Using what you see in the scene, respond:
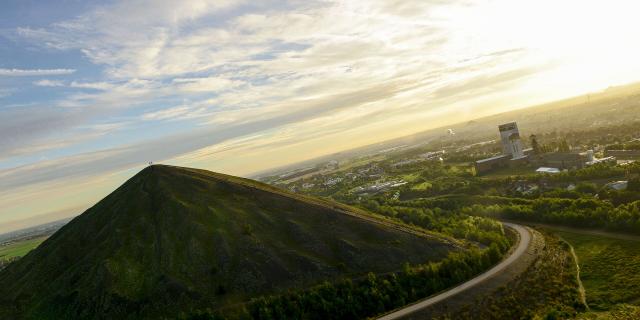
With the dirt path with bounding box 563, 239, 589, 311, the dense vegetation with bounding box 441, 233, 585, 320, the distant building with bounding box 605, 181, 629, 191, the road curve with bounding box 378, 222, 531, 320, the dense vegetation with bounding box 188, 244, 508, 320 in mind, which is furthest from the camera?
the distant building with bounding box 605, 181, 629, 191

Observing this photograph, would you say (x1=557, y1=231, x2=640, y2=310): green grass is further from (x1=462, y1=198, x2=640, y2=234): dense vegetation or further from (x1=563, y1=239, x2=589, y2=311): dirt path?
(x1=462, y1=198, x2=640, y2=234): dense vegetation

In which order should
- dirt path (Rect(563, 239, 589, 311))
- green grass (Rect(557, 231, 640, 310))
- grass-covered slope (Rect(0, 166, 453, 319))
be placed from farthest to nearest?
grass-covered slope (Rect(0, 166, 453, 319)) → dirt path (Rect(563, 239, 589, 311)) → green grass (Rect(557, 231, 640, 310))

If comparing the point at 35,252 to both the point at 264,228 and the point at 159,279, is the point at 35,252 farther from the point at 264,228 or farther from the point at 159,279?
the point at 264,228

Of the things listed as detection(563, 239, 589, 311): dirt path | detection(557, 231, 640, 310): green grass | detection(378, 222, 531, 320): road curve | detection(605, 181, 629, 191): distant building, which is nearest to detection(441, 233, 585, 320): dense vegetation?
detection(563, 239, 589, 311): dirt path

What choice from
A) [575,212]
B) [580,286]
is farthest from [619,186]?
[580,286]

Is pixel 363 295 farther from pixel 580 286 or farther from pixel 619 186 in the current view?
pixel 619 186

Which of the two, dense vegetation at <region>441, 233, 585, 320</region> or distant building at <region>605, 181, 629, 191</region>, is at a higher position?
distant building at <region>605, 181, 629, 191</region>

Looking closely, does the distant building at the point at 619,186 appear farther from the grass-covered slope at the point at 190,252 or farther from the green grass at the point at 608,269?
the grass-covered slope at the point at 190,252

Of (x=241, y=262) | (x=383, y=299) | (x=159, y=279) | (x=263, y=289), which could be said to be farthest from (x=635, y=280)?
(x=159, y=279)
